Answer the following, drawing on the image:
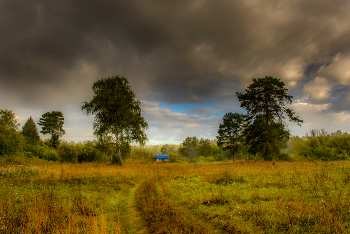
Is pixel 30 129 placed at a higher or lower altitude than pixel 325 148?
higher

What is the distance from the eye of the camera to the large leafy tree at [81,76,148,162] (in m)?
22.2

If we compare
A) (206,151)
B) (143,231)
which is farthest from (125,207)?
(206,151)

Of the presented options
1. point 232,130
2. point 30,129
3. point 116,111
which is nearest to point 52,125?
point 30,129

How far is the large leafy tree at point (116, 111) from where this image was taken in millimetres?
22156

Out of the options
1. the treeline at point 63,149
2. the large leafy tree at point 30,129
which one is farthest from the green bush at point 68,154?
the large leafy tree at point 30,129

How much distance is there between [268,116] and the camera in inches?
973

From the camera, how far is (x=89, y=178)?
39.0 ft

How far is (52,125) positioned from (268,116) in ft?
212

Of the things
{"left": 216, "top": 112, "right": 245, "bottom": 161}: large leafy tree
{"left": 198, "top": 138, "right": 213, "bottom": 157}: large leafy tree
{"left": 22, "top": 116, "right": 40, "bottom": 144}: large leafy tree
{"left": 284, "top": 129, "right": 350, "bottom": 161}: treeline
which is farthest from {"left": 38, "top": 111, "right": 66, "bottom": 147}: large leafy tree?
{"left": 198, "top": 138, "right": 213, "bottom": 157}: large leafy tree

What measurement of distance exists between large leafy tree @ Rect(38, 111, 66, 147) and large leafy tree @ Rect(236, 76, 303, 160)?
60.6 m


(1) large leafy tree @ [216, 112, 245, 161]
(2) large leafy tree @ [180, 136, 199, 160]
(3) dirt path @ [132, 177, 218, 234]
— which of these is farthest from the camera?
(2) large leafy tree @ [180, 136, 199, 160]

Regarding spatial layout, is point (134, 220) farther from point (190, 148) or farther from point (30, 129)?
point (190, 148)

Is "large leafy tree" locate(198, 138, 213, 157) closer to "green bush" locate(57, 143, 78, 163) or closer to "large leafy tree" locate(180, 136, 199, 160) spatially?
"large leafy tree" locate(180, 136, 199, 160)

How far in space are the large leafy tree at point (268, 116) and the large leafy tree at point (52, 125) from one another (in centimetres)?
6056
